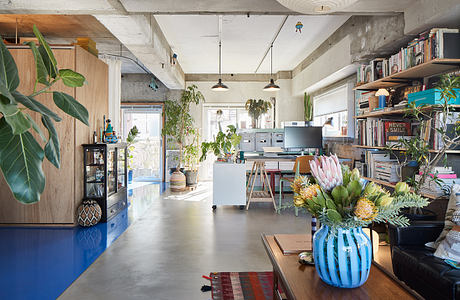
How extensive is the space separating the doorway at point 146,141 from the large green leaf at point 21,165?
816 centimetres

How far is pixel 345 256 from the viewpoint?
137 cm

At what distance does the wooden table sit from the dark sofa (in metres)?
0.48

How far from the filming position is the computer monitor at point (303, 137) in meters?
6.17

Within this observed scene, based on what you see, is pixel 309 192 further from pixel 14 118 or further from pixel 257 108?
pixel 257 108

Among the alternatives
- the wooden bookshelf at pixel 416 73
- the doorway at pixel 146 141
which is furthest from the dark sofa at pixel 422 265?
the doorway at pixel 146 141

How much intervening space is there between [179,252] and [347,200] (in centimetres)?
242

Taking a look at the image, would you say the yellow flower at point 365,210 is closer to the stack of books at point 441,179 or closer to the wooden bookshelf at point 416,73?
the stack of books at point 441,179

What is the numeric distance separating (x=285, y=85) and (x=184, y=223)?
17.2 ft

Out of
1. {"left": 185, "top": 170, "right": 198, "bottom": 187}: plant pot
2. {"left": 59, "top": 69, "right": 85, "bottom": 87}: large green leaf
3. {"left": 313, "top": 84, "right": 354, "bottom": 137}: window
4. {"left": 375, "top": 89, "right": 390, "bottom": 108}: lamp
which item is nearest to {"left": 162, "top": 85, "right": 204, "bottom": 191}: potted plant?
{"left": 185, "top": 170, "right": 198, "bottom": 187}: plant pot

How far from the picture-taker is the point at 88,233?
4031 millimetres

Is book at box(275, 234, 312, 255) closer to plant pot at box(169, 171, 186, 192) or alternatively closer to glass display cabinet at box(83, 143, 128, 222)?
glass display cabinet at box(83, 143, 128, 222)

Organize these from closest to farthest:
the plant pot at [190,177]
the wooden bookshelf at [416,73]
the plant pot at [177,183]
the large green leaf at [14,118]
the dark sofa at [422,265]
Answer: the large green leaf at [14,118]
the dark sofa at [422,265]
the wooden bookshelf at [416,73]
the plant pot at [177,183]
the plant pot at [190,177]

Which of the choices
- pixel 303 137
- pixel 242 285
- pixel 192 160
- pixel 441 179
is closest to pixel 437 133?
pixel 441 179

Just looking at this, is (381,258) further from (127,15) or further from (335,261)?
(127,15)
